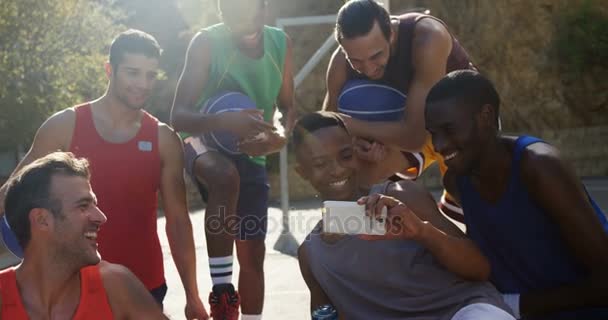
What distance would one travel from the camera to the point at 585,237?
349cm

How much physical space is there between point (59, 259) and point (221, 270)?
1.69m

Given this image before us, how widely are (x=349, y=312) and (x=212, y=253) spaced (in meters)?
1.71

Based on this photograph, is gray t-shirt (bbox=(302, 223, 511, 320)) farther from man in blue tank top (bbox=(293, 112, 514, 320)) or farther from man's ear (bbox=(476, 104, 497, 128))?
man's ear (bbox=(476, 104, 497, 128))

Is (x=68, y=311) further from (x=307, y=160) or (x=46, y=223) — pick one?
(x=307, y=160)

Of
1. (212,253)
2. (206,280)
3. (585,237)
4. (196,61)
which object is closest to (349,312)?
(585,237)

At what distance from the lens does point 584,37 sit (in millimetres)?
20672

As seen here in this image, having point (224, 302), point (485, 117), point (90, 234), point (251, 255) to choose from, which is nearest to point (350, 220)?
point (485, 117)

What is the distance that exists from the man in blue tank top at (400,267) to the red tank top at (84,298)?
0.83 m

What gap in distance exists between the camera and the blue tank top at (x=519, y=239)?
3613 mm

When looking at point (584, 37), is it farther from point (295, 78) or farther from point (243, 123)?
point (243, 123)

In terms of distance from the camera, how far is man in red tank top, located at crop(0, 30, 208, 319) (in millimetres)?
4781

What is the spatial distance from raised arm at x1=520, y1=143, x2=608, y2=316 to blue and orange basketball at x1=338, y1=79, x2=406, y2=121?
138 centimetres

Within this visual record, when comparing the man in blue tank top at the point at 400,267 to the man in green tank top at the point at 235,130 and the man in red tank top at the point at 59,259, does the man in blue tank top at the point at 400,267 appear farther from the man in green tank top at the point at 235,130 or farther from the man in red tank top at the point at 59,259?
the man in green tank top at the point at 235,130

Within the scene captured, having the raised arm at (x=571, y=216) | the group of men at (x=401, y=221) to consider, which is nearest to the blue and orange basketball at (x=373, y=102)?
the group of men at (x=401, y=221)
